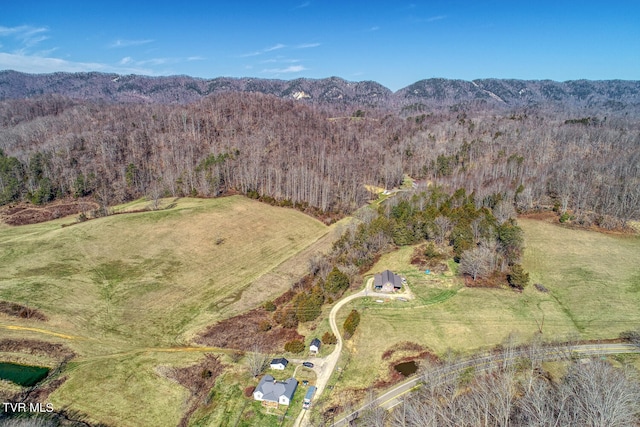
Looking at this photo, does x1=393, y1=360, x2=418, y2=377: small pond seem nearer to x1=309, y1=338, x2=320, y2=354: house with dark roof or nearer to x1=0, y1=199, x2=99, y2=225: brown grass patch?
x1=309, y1=338, x2=320, y2=354: house with dark roof

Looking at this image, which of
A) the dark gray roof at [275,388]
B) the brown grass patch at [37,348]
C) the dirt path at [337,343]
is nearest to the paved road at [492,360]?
the dirt path at [337,343]

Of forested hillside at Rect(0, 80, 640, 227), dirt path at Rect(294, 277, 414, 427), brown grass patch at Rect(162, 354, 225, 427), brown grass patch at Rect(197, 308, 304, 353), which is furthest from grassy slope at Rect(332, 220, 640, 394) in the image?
forested hillside at Rect(0, 80, 640, 227)

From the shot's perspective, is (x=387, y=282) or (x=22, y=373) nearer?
(x=22, y=373)

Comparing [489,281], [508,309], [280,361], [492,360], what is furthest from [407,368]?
[489,281]

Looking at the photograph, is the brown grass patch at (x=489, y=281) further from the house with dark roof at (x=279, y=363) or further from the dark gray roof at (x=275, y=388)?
the dark gray roof at (x=275, y=388)

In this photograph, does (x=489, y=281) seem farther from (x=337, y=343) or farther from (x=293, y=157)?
(x=293, y=157)

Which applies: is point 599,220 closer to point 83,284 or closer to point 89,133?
point 83,284
